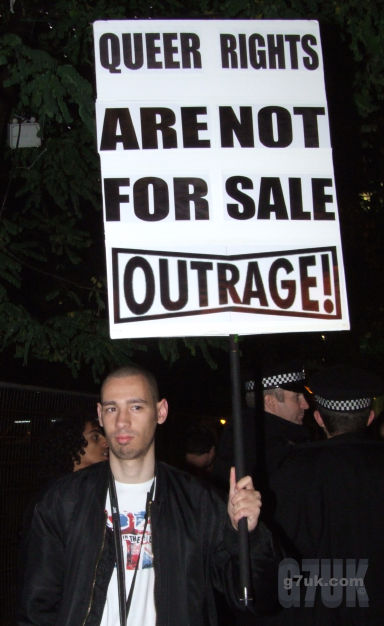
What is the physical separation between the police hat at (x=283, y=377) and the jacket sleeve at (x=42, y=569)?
1603mm

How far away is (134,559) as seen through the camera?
128 inches

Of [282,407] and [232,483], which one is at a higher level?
[282,407]

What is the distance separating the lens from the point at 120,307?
3.27 metres

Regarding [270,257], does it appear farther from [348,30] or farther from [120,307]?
[348,30]

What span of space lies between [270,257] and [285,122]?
625 millimetres

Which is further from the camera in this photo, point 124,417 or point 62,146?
point 62,146

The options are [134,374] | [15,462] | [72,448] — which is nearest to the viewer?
[134,374]

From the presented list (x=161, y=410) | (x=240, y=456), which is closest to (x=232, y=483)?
(x=240, y=456)

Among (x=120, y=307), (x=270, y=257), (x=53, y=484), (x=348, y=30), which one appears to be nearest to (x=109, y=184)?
(x=120, y=307)

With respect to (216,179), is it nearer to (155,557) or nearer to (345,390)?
(345,390)

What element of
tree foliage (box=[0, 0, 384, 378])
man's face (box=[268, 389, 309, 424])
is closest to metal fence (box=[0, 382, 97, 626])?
tree foliage (box=[0, 0, 384, 378])

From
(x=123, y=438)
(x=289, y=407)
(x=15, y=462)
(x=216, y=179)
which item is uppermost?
(x=216, y=179)

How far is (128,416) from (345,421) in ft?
3.48

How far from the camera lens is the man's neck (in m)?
3.40
